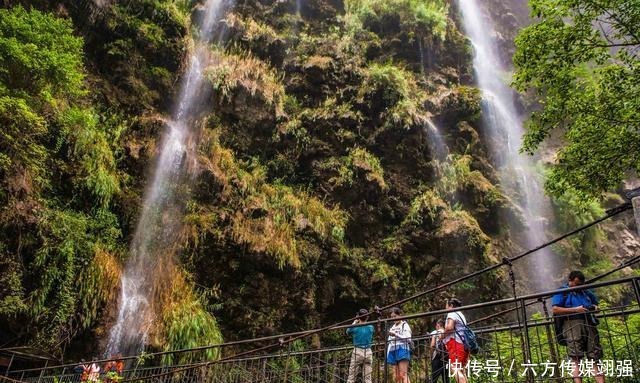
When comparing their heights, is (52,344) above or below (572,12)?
below

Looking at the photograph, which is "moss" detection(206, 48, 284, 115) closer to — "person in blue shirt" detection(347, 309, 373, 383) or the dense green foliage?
the dense green foliage

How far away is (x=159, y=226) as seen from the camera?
36.9 ft

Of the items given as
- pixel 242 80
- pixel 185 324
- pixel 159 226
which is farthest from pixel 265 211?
pixel 242 80

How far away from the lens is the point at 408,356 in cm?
602

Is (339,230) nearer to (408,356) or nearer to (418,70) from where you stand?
(408,356)

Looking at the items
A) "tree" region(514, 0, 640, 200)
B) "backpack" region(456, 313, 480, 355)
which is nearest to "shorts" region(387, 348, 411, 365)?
"backpack" region(456, 313, 480, 355)

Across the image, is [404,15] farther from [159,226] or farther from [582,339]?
[582,339]

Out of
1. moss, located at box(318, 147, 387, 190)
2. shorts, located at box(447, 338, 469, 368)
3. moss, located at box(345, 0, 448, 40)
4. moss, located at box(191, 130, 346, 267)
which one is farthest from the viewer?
moss, located at box(345, 0, 448, 40)

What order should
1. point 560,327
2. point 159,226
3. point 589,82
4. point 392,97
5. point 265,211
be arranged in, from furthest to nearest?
point 392,97, point 265,211, point 159,226, point 589,82, point 560,327

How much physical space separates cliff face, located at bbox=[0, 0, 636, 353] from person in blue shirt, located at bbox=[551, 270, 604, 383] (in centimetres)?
721

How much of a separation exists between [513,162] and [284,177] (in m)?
9.29

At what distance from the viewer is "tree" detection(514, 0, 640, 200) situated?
6.33 meters

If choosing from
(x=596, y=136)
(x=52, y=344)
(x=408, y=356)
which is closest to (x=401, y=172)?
(x=596, y=136)

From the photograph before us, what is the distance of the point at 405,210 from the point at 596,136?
715 cm
